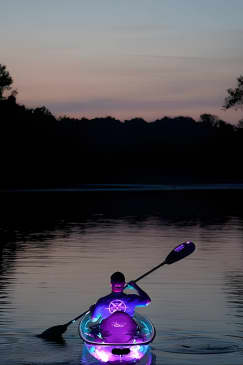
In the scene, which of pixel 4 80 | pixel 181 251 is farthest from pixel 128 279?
pixel 4 80

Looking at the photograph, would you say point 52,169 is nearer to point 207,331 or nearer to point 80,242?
point 80,242

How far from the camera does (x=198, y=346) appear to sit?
15.9 m

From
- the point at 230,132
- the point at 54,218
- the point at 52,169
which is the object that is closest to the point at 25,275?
the point at 54,218

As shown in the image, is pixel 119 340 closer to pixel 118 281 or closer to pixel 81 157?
pixel 118 281

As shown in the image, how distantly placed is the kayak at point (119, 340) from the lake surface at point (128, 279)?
24cm

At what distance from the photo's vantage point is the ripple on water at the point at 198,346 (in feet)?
50.8

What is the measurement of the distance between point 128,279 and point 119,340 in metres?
9.10

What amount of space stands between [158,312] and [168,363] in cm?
495

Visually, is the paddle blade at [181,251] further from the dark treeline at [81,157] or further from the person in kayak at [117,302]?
the dark treeline at [81,157]

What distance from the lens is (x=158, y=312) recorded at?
63.8ft

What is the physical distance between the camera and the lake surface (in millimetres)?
15812

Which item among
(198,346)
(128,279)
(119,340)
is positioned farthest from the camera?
(128,279)

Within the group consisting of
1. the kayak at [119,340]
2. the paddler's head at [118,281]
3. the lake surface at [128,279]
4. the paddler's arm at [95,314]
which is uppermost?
the paddler's head at [118,281]

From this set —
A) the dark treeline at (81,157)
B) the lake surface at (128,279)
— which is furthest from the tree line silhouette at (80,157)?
the lake surface at (128,279)
